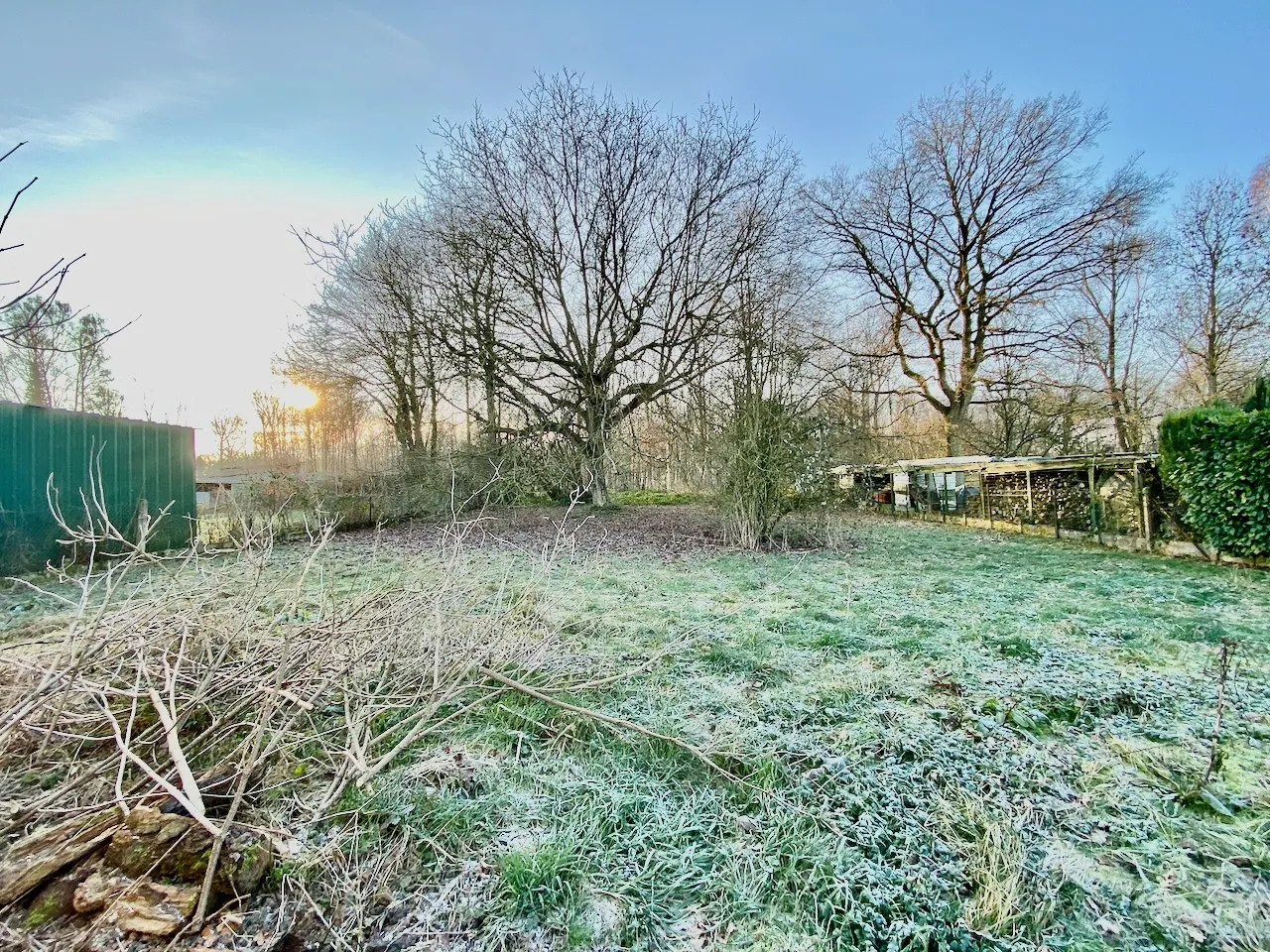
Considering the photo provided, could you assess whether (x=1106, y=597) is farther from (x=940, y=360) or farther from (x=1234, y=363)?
(x=1234, y=363)

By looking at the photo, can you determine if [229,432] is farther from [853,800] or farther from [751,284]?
[853,800]

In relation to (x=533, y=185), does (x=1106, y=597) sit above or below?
below

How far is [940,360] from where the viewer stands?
52.3ft

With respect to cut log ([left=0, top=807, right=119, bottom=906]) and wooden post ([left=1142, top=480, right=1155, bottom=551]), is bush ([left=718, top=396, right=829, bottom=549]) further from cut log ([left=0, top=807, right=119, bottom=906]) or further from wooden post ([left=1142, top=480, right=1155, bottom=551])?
cut log ([left=0, top=807, right=119, bottom=906])

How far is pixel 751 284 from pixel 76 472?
12081 mm

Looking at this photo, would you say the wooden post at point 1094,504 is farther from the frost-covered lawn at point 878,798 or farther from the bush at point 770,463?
the frost-covered lawn at point 878,798

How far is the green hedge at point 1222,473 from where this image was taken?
5.86 m

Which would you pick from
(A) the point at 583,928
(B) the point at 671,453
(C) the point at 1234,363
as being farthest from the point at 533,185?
(C) the point at 1234,363

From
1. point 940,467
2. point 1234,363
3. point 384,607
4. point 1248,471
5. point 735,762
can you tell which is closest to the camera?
point 735,762

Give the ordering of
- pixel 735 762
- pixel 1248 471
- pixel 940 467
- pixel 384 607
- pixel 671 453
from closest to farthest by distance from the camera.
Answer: pixel 735 762, pixel 384 607, pixel 1248 471, pixel 671 453, pixel 940 467

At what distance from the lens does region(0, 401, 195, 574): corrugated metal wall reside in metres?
6.40

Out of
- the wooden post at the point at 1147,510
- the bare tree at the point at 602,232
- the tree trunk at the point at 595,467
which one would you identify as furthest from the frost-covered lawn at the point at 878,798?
the bare tree at the point at 602,232

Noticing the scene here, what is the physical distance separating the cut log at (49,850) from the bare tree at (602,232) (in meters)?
10.4

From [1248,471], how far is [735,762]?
7638 millimetres
